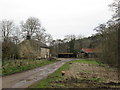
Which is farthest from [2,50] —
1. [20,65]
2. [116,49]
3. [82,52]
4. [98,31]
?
[82,52]

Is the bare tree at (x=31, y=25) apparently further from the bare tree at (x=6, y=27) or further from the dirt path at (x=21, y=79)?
the dirt path at (x=21, y=79)

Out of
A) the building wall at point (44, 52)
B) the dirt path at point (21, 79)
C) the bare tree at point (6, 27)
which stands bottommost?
the dirt path at point (21, 79)

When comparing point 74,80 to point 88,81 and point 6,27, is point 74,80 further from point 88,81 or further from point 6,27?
point 6,27

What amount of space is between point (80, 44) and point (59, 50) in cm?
1201

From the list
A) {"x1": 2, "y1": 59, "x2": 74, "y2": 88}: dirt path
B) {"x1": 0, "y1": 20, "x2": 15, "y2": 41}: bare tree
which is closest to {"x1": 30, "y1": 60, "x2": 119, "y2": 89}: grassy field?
{"x1": 2, "y1": 59, "x2": 74, "y2": 88}: dirt path

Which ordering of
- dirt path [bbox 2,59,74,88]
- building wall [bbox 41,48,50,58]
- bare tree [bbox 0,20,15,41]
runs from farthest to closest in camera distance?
building wall [bbox 41,48,50,58]
bare tree [bbox 0,20,15,41]
dirt path [bbox 2,59,74,88]

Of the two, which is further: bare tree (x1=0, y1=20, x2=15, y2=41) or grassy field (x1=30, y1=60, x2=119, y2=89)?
bare tree (x1=0, y1=20, x2=15, y2=41)

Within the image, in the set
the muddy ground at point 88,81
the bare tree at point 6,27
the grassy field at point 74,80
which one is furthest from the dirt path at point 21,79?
the bare tree at point 6,27

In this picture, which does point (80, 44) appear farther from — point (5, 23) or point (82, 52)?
point (5, 23)

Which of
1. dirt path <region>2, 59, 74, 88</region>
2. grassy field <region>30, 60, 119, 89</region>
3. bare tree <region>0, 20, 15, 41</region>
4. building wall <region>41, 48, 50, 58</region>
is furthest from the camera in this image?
building wall <region>41, 48, 50, 58</region>

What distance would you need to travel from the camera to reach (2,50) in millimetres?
18891

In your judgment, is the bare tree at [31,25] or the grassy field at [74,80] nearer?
the grassy field at [74,80]

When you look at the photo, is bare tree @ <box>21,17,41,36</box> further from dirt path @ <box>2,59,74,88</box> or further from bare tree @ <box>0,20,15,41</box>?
dirt path @ <box>2,59,74,88</box>

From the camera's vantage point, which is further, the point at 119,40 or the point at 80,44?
the point at 80,44
